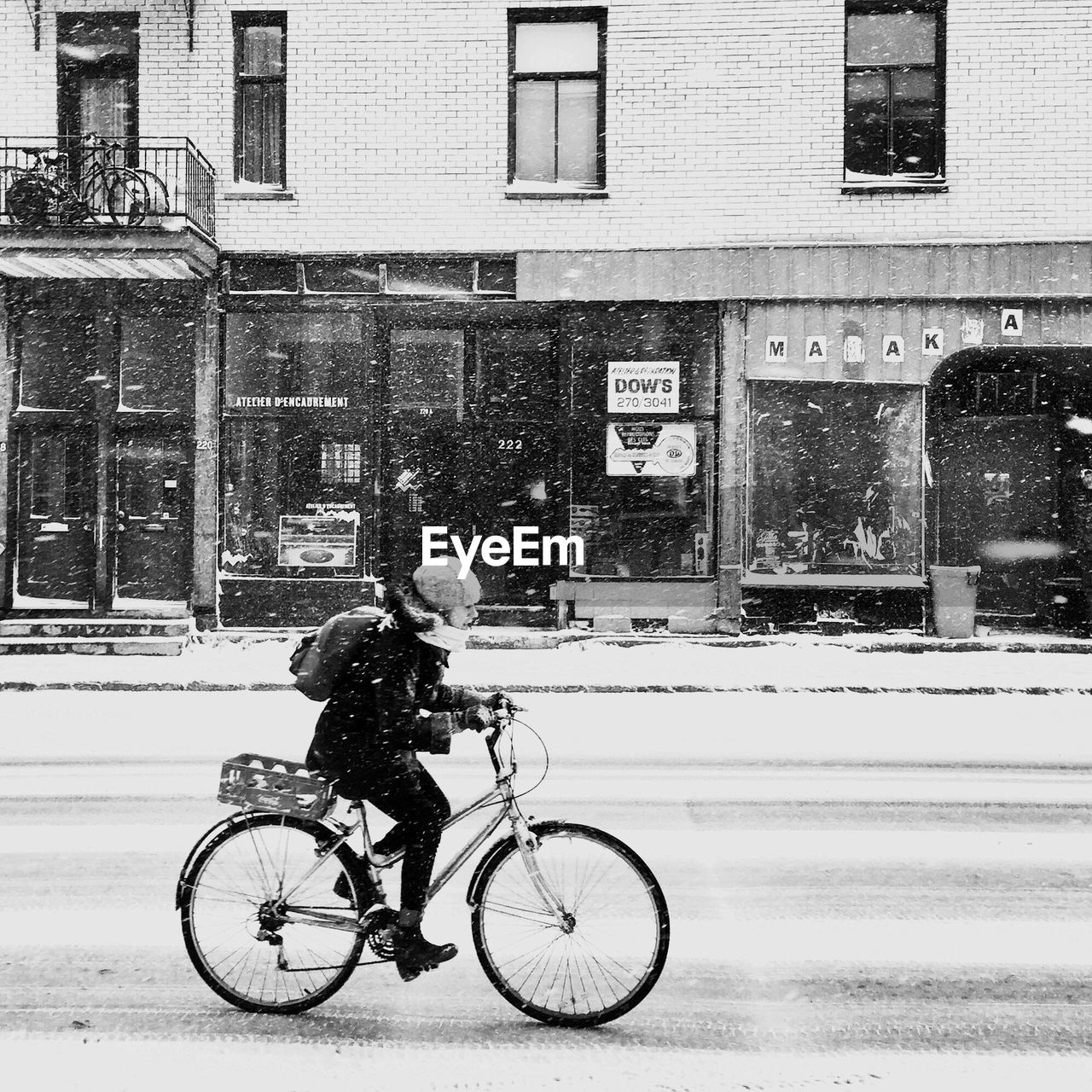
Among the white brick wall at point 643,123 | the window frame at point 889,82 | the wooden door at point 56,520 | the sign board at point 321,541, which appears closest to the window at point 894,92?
the window frame at point 889,82

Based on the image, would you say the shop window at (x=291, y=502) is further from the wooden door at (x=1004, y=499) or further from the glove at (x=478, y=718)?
the glove at (x=478, y=718)

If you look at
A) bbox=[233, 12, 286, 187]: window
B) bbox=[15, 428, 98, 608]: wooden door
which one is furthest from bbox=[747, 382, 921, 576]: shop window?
bbox=[15, 428, 98, 608]: wooden door

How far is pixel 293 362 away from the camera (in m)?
15.1

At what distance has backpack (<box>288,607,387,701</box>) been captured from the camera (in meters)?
3.81

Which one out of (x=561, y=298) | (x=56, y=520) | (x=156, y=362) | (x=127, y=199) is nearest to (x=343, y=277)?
(x=156, y=362)

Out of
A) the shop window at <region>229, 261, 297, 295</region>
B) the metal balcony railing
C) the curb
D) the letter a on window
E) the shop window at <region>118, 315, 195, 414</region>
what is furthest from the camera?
the shop window at <region>118, 315, 195, 414</region>

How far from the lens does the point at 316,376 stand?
15.1 m

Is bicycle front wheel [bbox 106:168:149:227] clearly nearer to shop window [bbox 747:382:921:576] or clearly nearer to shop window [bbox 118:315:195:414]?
shop window [bbox 118:315:195:414]

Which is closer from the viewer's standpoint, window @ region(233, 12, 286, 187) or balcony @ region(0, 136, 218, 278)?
balcony @ region(0, 136, 218, 278)

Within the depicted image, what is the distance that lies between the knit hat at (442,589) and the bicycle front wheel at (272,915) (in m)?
0.89

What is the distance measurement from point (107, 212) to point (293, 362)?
2.95m

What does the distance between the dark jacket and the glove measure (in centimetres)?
6

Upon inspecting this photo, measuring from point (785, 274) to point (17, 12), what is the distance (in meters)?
11.3

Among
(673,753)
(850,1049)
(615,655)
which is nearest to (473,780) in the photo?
(673,753)
